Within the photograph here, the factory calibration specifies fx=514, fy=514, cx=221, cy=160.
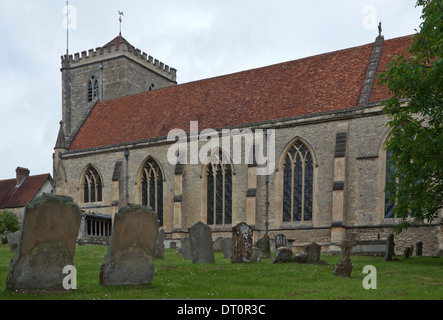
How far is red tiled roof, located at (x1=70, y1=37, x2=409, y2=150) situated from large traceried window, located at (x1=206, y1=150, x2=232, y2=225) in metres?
2.03

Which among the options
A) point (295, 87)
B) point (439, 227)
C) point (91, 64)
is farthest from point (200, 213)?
point (91, 64)

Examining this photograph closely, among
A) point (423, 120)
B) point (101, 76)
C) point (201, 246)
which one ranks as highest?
point (101, 76)

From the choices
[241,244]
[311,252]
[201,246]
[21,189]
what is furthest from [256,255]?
[21,189]

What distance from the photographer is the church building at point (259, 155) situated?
76.4 ft

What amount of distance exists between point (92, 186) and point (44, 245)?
2450 cm

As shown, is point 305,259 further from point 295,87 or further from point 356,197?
point 295,87

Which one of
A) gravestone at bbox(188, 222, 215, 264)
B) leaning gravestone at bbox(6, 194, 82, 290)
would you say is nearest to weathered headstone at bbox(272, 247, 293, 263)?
gravestone at bbox(188, 222, 215, 264)

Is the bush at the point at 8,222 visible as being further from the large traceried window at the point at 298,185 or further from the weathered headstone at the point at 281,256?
the weathered headstone at the point at 281,256

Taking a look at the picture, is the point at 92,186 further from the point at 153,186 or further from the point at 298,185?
the point at 298,185

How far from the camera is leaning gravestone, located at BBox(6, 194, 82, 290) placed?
818 cm

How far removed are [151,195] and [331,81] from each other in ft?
39.7

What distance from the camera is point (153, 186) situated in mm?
30078

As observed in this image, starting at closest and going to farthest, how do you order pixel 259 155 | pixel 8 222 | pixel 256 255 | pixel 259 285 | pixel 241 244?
pixel 259 285 < pixel 241 244 < pixel 256 255 < pixel 259 155 < pixel 8 222

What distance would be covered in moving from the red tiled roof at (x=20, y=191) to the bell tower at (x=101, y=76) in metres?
7.64
